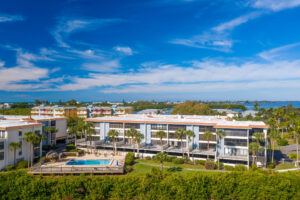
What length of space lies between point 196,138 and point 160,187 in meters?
28.6

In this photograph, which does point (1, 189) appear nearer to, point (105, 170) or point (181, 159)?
point (105, 170)

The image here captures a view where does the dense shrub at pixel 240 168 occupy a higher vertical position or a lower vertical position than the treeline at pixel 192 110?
lower

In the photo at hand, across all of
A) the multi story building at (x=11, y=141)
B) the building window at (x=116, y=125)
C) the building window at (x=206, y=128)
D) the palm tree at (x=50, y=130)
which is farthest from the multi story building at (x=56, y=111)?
the building window at (x=206, y=128)

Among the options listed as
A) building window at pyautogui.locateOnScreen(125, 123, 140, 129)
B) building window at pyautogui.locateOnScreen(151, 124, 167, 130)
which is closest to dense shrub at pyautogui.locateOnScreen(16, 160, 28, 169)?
building window at pyautogui.locateOnScreen(125, 123, 140, 129)

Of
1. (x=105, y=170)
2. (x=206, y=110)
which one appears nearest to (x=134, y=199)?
(x=105, y=170)

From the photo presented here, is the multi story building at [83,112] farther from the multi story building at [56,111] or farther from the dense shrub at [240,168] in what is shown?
the dense shrub at [240,168]

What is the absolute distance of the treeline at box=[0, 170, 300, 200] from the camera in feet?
98.4

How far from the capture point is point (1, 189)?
30.8 m

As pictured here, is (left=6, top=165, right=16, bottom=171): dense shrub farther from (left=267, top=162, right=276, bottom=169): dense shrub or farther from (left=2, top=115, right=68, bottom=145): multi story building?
(left=267, top=162, right=276, bottom=169): dense shrub

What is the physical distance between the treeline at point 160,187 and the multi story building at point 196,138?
1634 centimetres

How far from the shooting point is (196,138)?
56.6m

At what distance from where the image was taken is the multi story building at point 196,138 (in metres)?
48.2

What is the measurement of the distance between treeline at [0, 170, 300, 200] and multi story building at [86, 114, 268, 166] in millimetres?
16344

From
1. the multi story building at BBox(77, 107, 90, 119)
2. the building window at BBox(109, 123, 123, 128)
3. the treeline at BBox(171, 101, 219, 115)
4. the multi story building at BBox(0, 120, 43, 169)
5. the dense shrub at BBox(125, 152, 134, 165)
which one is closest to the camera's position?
the multi story building at BBox(0, 120, 43, 169)
